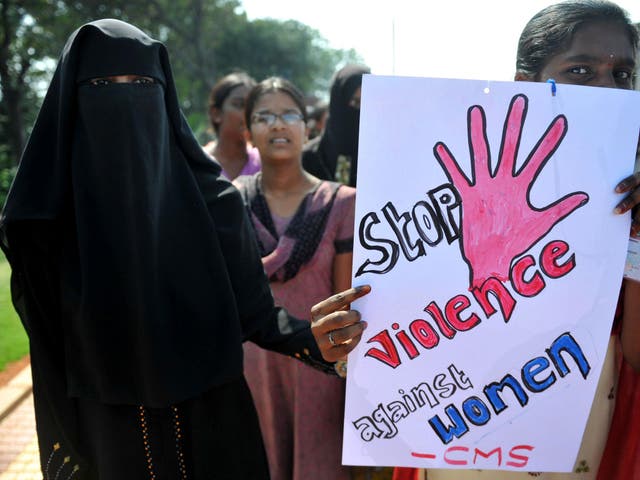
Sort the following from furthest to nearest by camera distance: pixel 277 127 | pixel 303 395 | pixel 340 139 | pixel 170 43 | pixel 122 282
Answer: pixel 170 43
pixel 340 139
pixel 277 127
pixel 303 395
pixel 122 282

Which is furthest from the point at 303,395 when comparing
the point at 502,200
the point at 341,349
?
the point at 502,200

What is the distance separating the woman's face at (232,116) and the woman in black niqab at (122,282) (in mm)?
2490

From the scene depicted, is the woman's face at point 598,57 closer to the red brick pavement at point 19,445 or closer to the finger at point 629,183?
the finger at point 629,183

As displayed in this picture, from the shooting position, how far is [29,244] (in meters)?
1.52

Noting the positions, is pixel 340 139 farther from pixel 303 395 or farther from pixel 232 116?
pixel 303 395

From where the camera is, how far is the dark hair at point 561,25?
1253 mm

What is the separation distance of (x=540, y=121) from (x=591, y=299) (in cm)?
37

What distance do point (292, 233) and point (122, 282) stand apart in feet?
3.45

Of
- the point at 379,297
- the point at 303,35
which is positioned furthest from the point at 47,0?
the point at 379,297

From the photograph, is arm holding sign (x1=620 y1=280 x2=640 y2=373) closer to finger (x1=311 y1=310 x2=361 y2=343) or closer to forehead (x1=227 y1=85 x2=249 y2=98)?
finger (x1=311 y1=310 x2=361 y2=343)

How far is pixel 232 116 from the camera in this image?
424cm

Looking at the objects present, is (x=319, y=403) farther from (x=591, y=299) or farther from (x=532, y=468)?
(x=591, y=299)

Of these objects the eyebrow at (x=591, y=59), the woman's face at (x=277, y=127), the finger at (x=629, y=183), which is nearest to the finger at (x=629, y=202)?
the finger at (x=629, y=183)

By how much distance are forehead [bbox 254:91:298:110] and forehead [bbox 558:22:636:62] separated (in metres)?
1.79
